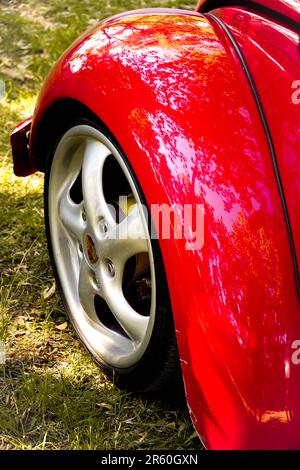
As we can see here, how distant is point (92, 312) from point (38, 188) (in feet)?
3.49

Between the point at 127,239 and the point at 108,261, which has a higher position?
the point at 127,239

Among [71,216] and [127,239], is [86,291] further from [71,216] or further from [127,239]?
[127,239]

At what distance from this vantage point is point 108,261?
2012 millimetres

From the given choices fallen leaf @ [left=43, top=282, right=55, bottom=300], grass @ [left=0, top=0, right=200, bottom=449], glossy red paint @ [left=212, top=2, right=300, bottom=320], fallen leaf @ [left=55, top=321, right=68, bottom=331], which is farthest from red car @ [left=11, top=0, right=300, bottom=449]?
fallen leaf @ [left=43, top=282, right=55, bottom=300]

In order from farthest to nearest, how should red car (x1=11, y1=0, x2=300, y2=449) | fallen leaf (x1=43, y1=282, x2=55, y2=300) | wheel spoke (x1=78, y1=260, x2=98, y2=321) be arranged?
fallen leaf (x1=43, y1=282, x2=55, y2=300) → wheel spoke (x1=78, y1=260, x2=98, y2=321) → red car (x1=11, y1=0, x2=300, y2=449)

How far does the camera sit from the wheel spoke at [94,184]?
6.61ft

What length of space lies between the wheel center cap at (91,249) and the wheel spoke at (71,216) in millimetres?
55

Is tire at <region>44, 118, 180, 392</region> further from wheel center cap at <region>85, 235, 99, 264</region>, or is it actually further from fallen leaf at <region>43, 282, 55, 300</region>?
fallen leaf at <region>43, 282, 55, 300</region>

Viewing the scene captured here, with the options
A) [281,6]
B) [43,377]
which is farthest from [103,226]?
[281,6]

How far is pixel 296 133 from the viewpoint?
1.55 m

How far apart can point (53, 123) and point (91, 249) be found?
42cm

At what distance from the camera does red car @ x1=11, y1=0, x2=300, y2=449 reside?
1.48 m

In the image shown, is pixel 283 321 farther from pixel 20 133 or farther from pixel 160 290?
pixel 20 133

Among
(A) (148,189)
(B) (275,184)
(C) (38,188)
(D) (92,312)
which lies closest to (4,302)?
(D) (92,312)
